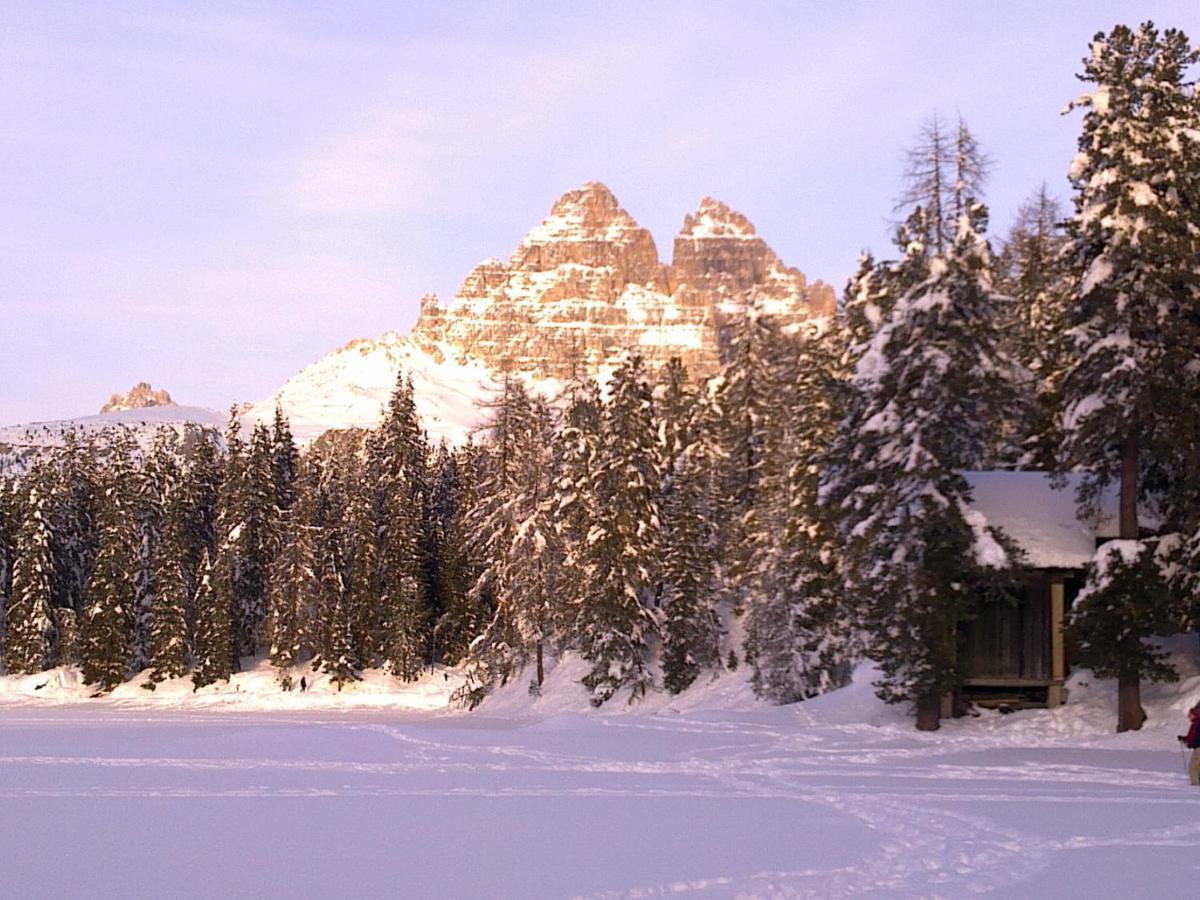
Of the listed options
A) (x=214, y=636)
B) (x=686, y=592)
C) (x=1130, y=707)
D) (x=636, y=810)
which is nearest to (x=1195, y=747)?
(x=1130, y=707)

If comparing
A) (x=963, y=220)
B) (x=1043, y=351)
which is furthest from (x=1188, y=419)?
(x=1043, y=351)

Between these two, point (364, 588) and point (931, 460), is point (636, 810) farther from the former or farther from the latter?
point (364, 588)

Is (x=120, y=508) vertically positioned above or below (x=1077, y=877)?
above

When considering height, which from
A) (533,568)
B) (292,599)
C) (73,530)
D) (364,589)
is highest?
(73,530)

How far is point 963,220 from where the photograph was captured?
2614cm

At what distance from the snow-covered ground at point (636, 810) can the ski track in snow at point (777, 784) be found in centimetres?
6

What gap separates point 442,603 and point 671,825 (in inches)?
2059

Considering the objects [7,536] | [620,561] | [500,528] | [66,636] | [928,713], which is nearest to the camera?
[928,713]

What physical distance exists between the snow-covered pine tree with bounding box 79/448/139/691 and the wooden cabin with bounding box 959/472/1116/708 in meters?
46.0

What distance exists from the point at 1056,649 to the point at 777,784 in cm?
1079

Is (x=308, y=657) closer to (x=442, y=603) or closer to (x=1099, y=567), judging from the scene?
(x=442, y=603)

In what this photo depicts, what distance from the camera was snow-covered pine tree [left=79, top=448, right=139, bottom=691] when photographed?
62406 mm

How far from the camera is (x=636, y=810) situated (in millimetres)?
Answer: 15938

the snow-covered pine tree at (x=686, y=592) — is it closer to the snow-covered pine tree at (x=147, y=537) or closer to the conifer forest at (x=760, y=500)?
the conifer forest at (x=760, y=500)
